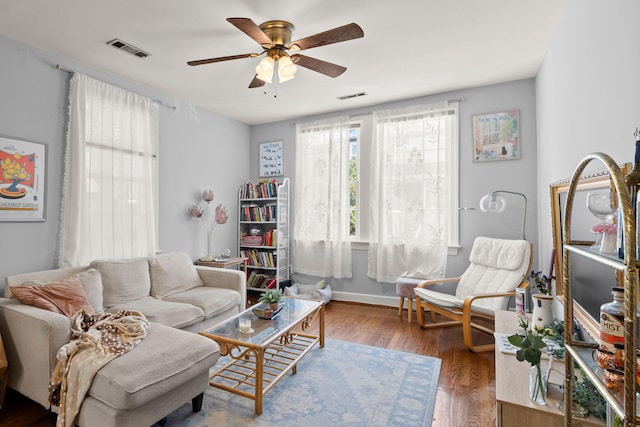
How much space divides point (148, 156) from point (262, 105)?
155 centimetres

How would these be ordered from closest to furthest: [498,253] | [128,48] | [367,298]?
[128,48]
[498,253]
[367,298]

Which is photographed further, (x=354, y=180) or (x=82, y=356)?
(x=354, y=180)

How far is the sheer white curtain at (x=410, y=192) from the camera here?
12.7 feet

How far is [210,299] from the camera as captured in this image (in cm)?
304

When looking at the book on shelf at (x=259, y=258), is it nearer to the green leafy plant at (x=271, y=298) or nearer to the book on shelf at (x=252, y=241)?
the book on shelf at (x=252, y=241)

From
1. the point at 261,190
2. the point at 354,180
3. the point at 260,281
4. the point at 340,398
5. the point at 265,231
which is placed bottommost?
the point at 340,398

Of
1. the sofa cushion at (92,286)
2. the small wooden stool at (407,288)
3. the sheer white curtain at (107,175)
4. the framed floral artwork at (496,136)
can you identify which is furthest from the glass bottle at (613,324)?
the sheer white curtain at (107,175)

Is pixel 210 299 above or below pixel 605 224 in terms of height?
below

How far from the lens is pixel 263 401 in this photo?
210 centimetres

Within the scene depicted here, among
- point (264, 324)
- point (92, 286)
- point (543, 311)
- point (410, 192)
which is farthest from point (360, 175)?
point (92, 286)

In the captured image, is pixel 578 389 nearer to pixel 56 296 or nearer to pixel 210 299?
pixel 210 299

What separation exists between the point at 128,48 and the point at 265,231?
2.87 meters

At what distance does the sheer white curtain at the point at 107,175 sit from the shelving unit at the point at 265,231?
4.76ft

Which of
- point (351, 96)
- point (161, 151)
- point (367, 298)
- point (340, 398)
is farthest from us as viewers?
point (367, 298)
